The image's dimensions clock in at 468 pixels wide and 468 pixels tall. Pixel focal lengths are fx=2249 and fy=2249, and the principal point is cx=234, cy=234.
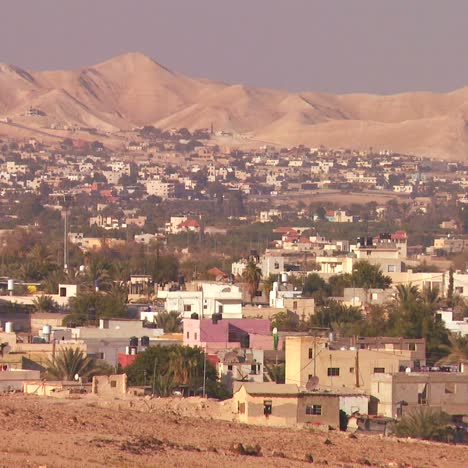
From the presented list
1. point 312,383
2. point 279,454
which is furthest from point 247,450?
point 312,383

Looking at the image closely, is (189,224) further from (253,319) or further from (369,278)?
(253,319)

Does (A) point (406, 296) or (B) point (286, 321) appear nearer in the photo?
(B) point (286, 321)

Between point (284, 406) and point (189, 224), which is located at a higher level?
point (189, 224)

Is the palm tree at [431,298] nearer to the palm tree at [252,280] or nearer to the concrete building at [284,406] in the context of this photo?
the palm tree at [252,280]

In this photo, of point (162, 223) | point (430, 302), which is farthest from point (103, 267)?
point (162, 223)

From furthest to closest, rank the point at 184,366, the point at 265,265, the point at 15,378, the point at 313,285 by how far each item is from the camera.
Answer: the point at 265,265 → the point at 313,285 → the point at 184,366 → the point at 15,378

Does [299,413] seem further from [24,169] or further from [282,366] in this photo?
[24,169]
